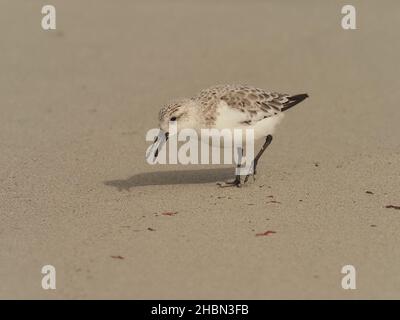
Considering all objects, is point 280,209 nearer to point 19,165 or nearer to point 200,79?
point 19,165

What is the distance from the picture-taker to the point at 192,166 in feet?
32.1

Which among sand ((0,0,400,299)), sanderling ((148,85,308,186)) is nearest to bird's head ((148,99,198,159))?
sanderling ((148,85,308,186))

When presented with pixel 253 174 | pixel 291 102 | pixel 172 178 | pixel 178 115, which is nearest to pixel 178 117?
pixel 178 115

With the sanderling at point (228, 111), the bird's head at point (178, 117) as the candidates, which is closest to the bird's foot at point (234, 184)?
the sanderling at point (228, 111)

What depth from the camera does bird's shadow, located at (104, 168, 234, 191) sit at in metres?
8.95

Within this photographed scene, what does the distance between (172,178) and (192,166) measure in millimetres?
614

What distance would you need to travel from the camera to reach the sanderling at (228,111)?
817cm

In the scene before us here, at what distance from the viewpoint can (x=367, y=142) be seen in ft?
33.9

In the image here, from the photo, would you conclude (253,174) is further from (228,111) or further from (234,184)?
(228,111)

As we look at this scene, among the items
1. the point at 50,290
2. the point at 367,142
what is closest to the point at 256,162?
the point at 367,142

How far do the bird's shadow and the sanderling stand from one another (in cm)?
43

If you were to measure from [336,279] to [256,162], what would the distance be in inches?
119

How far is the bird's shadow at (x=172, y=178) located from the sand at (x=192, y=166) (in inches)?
1.5

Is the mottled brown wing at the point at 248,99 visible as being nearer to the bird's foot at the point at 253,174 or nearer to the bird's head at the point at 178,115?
the bird's head at the point at 178,115
